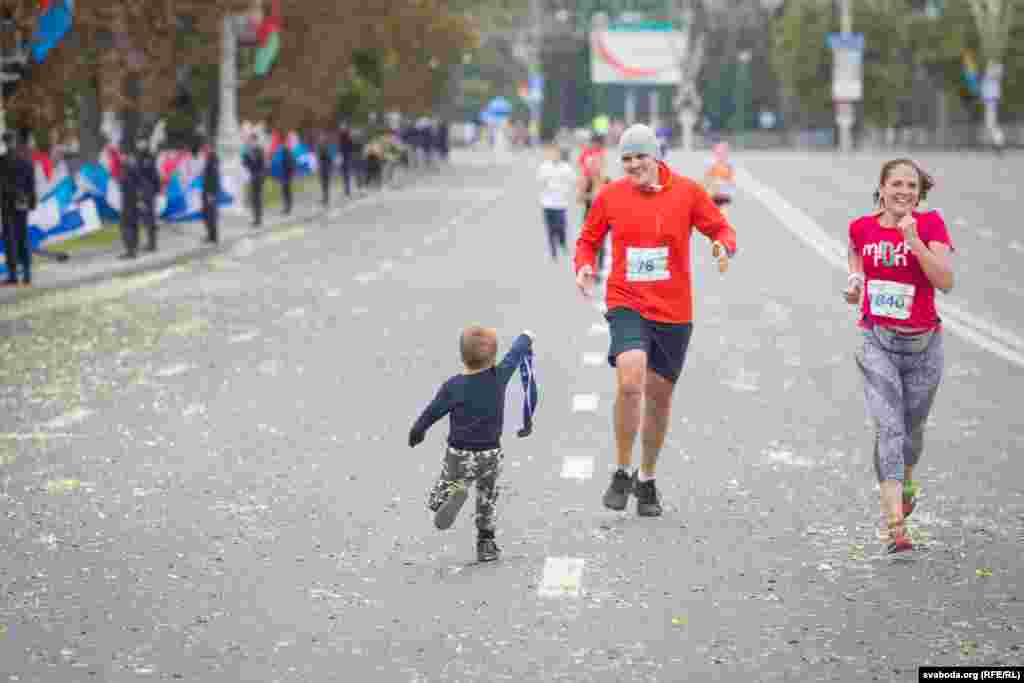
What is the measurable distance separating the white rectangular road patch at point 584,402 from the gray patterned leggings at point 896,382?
418 centimetres

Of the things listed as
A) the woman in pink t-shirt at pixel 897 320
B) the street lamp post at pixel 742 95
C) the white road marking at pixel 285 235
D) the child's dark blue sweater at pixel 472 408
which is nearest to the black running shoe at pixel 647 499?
the woman in pink t-shirt at pixel 897 320

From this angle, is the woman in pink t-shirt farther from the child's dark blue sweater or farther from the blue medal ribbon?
the child's dark blue sweater

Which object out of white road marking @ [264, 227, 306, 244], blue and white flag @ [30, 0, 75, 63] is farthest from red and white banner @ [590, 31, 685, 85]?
blue and white flag @ [30, 0, 75, 63]

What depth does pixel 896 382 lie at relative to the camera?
25.8 feet

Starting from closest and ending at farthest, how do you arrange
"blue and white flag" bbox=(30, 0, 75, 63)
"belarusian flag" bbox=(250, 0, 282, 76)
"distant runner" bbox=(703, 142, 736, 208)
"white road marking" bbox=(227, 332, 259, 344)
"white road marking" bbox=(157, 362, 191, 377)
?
"white road marking" bbox=(157, 362, 191, 377) → "white road marking" bbox=(227, 332, 259, 344) → "blue and white flag" bbox=(30, 0, 75, 63) → "distant runner" bbox=(703, 142, 736, 208) → "belarusian flag" bbox=(250, 0, 282, 76)

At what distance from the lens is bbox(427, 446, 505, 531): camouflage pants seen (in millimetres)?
7535

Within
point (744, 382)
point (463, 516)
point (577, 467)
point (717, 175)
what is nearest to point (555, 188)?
point (717, 175)

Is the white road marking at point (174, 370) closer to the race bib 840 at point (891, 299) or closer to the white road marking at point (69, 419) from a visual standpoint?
the white road marking at point (69, 419)

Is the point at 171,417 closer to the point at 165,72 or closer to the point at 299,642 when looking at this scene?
the point at 299,642

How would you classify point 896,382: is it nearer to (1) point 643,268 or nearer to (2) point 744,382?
(1) point 643,268

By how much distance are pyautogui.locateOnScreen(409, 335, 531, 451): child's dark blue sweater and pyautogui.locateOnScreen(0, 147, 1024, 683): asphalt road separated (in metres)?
0.23

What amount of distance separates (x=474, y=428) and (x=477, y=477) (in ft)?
0.72

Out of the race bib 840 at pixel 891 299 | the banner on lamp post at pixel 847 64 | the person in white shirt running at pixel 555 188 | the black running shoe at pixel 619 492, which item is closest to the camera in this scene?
the race bib 840 at pixel 891 299

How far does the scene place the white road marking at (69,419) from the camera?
458 inches
